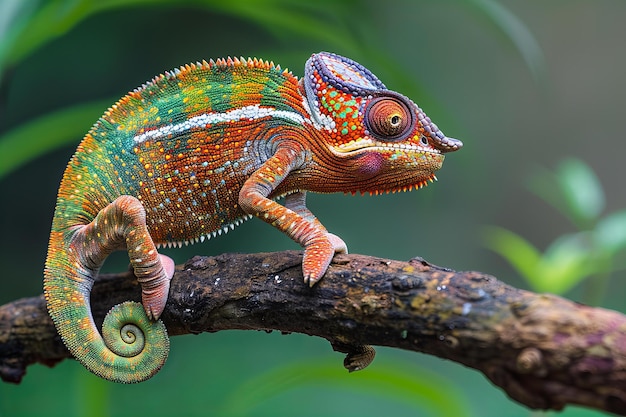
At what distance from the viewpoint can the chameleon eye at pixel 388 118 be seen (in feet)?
4.98

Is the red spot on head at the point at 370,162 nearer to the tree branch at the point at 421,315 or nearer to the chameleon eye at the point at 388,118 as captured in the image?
the chameleon eye at the point at 388,118

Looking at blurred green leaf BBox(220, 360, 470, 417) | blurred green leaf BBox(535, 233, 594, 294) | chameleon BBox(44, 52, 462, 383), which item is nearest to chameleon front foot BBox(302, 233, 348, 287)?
chameleon BBox(44, 52, 462, 383)

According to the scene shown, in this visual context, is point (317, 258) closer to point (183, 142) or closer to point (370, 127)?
point (370, 127)

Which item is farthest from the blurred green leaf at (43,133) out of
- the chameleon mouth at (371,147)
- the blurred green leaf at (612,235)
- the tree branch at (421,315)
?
the blurred green leaf at (612,235)

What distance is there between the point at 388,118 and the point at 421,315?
1.88ft

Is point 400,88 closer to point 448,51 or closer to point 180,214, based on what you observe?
point 180,214

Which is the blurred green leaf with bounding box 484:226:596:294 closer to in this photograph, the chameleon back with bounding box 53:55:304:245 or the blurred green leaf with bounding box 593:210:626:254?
the blurred green leaf with bounding box 593:210:626:254

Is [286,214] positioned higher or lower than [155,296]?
higher

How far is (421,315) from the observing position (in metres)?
1.17

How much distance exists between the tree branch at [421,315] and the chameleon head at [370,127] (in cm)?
31

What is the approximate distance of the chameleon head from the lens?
60.3 inches

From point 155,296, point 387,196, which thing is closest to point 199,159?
point 155,296

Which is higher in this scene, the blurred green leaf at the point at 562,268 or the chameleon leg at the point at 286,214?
the blurred green leaf at the point at 562,268

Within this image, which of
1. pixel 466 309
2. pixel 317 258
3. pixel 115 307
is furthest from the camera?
pixel 115 307
